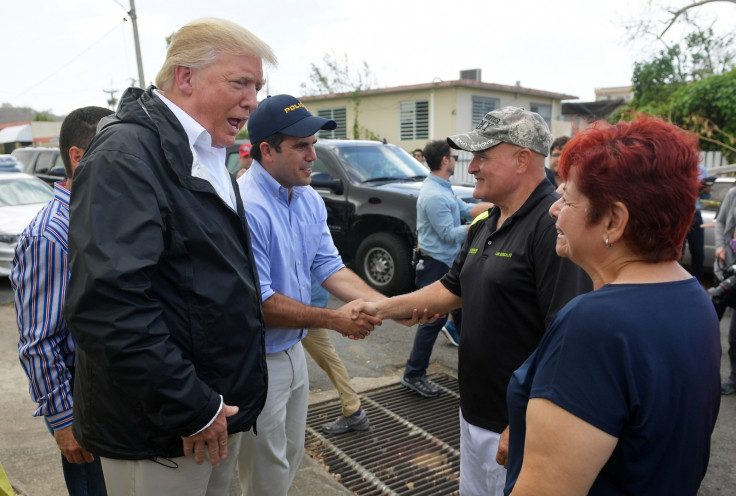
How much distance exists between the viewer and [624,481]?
4.18 ft

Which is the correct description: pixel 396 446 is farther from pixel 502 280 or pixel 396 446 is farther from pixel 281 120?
pixel 281 120

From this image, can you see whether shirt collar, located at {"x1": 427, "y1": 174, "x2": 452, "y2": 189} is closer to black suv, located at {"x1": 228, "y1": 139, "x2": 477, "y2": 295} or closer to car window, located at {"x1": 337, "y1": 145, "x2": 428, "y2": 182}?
black suv, located at {"x1": 228, "y1": 139, "x2": 477, "y2": 295}

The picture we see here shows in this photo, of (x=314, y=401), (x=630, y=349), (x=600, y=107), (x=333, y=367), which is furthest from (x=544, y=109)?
(x=630, y=349)

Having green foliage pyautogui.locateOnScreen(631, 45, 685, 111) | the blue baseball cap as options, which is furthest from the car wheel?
green foliage pyautogui.locateOnScreen(631, 45, 685, 111)

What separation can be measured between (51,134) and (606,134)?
139ft

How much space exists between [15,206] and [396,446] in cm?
857

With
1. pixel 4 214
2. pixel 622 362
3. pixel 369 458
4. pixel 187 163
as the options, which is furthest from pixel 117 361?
pixel 4 214

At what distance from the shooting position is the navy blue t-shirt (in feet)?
3.93

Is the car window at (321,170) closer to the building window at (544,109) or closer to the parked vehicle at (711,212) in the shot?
the parked vehicle at (711,212)

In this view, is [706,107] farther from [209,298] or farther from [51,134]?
[51,134]

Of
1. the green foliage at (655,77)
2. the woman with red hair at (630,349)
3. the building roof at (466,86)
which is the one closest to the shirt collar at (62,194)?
the woman with red hair at (630,349)

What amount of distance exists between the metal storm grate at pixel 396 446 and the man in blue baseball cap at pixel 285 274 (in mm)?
855

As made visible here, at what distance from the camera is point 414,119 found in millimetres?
21922

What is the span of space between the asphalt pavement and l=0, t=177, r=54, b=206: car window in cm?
362
